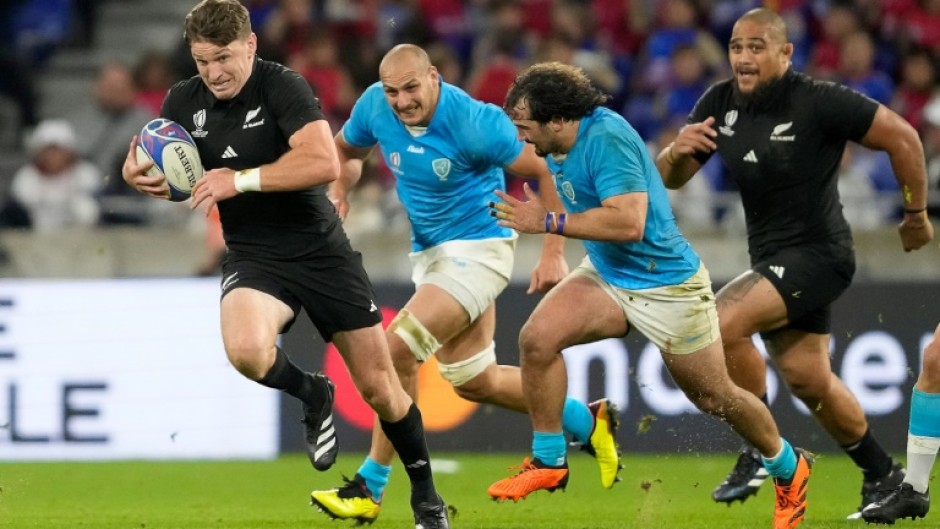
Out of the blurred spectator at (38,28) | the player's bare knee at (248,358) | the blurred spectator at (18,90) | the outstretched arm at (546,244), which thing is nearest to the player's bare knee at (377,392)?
the player's bare knee at (248,358)

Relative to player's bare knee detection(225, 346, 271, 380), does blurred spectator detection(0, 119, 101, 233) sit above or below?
below

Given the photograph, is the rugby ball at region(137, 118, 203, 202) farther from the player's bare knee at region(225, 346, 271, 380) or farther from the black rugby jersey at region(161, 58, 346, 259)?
the player's bare knee at region(225, 346, 271, 380)

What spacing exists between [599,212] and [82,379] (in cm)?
552

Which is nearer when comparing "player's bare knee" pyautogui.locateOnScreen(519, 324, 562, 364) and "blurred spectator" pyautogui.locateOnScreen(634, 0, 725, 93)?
"player's bare knee" pyautogui.locateOnScreen(519, 324, 562, 364)

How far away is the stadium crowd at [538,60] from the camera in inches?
531

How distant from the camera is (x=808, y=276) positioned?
844 cm

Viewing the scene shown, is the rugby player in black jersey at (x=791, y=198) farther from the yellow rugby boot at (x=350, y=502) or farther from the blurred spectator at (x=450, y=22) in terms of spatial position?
the blurred spectator at (x=450, y=22)

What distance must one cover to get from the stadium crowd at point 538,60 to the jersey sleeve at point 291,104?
18.5 feet

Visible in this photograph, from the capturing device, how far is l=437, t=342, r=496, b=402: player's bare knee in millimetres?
8789

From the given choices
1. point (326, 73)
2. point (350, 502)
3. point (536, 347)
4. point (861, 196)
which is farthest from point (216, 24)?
point (326, 73)

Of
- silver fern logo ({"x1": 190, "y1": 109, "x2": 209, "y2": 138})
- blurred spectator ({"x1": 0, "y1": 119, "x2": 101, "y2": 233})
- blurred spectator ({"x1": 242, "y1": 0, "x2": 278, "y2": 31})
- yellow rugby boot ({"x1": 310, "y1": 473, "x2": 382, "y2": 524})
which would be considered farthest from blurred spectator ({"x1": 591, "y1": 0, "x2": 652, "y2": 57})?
silver fern logo ({"x1": 190, "y1": 109, "x2": 209, "y2": 138})

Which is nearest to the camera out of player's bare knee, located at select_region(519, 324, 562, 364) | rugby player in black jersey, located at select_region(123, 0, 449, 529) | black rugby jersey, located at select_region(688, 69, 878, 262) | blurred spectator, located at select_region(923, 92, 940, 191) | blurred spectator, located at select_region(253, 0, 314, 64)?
rugby player in black jersey, located at select_region(123, 0, 449, 529)

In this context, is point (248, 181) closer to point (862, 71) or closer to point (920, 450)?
point (920, 450)

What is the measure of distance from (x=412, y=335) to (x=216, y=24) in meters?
1.97
